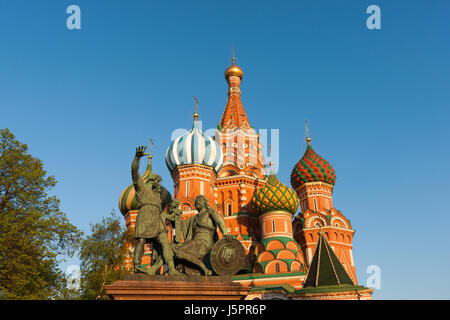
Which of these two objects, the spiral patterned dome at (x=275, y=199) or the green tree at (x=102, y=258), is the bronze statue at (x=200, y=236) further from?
the spiral patterned dome at (x=275, y=199)

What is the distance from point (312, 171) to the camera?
32.1m

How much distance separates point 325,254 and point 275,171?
12239 mm

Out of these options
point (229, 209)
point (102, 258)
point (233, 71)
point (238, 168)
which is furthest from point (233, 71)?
point (102, 258)

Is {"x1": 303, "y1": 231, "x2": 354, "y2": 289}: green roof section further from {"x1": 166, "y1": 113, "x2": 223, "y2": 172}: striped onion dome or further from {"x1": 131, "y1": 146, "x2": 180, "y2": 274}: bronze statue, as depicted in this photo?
{"x1": 166, "y1": 113, "x2": 223, "y2": 172}: striped onion dome

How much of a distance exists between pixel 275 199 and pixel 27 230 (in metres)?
18.5

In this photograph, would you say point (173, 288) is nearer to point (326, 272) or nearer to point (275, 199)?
point (326, 272)

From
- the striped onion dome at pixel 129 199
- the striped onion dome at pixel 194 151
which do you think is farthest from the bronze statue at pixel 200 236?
the striped onion dome at pixel 129 199

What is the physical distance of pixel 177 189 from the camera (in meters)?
30.6

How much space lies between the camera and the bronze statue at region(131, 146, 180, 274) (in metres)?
7.62

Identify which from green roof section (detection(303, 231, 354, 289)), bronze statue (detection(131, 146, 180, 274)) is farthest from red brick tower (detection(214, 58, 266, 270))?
bronze statue (detection(131, 146, 180, 274))

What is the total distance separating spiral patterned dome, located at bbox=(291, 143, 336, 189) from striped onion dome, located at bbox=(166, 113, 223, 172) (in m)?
7.37

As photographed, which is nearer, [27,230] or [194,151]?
[27,230]
